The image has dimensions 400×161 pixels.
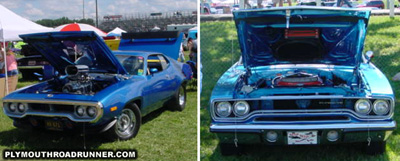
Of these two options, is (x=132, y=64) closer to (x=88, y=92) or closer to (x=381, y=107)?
(x=88, y=92)

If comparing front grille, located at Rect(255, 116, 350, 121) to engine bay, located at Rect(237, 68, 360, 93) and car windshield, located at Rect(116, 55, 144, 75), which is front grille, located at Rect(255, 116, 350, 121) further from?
car windshield, located at Rect(116, 55, 144, 75)

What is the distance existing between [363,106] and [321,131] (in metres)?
0.46

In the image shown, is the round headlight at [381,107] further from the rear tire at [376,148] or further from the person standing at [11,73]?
the person standing at [11,73]

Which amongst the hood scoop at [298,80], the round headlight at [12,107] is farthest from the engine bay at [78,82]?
the hood scoop at [298,80]

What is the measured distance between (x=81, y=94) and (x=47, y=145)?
0.83 meters

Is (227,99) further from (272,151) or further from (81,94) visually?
(81,94)

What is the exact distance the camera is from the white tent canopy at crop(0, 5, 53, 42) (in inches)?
313

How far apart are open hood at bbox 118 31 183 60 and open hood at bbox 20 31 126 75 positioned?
2.84 meters

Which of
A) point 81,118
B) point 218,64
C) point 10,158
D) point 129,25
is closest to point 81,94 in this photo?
point 81,118

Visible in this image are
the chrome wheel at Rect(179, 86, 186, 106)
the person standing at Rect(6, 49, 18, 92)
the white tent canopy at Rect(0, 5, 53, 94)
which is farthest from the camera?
the person standing at Rect(6, 49, 18, 92)

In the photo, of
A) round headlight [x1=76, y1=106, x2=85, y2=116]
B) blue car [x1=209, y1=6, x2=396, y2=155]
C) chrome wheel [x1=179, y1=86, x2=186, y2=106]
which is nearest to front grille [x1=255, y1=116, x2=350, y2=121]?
blue car [x1=209, y1=6, x2=396, y2=155]

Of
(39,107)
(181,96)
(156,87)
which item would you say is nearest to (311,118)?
(156,87)

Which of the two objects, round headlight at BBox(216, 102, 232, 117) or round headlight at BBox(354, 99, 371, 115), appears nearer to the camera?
round headlight at BBox(354, 99, 371, 115)

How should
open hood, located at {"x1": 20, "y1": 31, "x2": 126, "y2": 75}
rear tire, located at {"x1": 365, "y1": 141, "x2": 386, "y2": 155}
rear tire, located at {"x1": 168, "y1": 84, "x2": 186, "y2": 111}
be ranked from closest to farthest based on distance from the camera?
rear tire, located at {"x1": 365, "y1": 141, "x2": 386, "y2": 155} → open hood, located at {"x1": 20, "y1": 31, "x2": 126, "y2": 75} → rear tire, located at {"x1": 168, "y1": 84, "x2": 186, "y2": 111}
